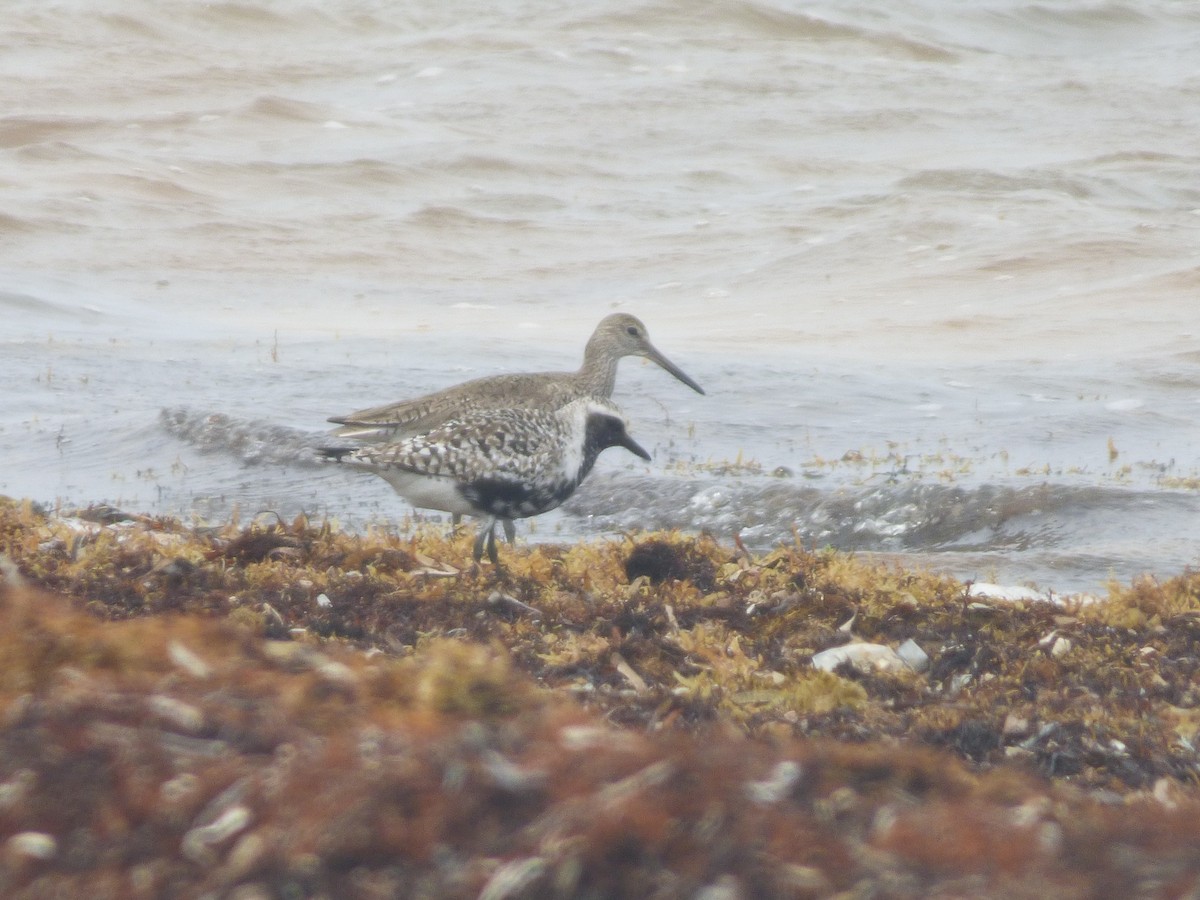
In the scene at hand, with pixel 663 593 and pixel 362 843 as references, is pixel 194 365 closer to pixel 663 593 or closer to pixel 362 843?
pixel 663 593

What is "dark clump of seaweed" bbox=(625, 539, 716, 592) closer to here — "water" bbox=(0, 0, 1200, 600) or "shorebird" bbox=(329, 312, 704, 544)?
"shorebird" bbox=(329, 312, 704, 544)

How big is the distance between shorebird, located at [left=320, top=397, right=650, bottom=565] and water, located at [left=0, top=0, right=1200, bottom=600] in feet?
6.66

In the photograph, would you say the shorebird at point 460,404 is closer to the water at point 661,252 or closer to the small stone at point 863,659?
the water at point 661,252

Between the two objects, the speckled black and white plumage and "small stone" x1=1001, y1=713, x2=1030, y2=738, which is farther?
the speckled black and white plumage

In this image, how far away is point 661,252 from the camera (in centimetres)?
1791

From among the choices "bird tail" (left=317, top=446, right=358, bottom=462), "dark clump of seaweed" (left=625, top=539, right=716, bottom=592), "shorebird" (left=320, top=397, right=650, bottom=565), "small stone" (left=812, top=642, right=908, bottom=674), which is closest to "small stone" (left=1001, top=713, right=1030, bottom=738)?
"small stone" (left=812, top=642, right=908, bottom=674)

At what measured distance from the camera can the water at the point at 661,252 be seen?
9.36m

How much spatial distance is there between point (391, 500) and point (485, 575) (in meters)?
3.83

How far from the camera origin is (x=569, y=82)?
2462 cm

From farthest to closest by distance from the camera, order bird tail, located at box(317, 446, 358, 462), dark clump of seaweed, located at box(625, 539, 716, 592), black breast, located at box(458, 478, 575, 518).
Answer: bird tail, located at box(317, 446, 358, 462) → black breast, located at box(458, 478, 575, 518) → dark clump of seaweed, located at box(625, 539, 716, 592)

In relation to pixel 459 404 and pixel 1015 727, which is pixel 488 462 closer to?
pixel 459 404

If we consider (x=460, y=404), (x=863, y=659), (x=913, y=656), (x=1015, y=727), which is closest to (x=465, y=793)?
(x=1015, y=727)

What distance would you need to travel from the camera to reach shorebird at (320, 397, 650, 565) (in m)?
6.40

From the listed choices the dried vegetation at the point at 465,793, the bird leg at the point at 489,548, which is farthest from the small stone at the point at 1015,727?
the bird leg at the point at 489,548
